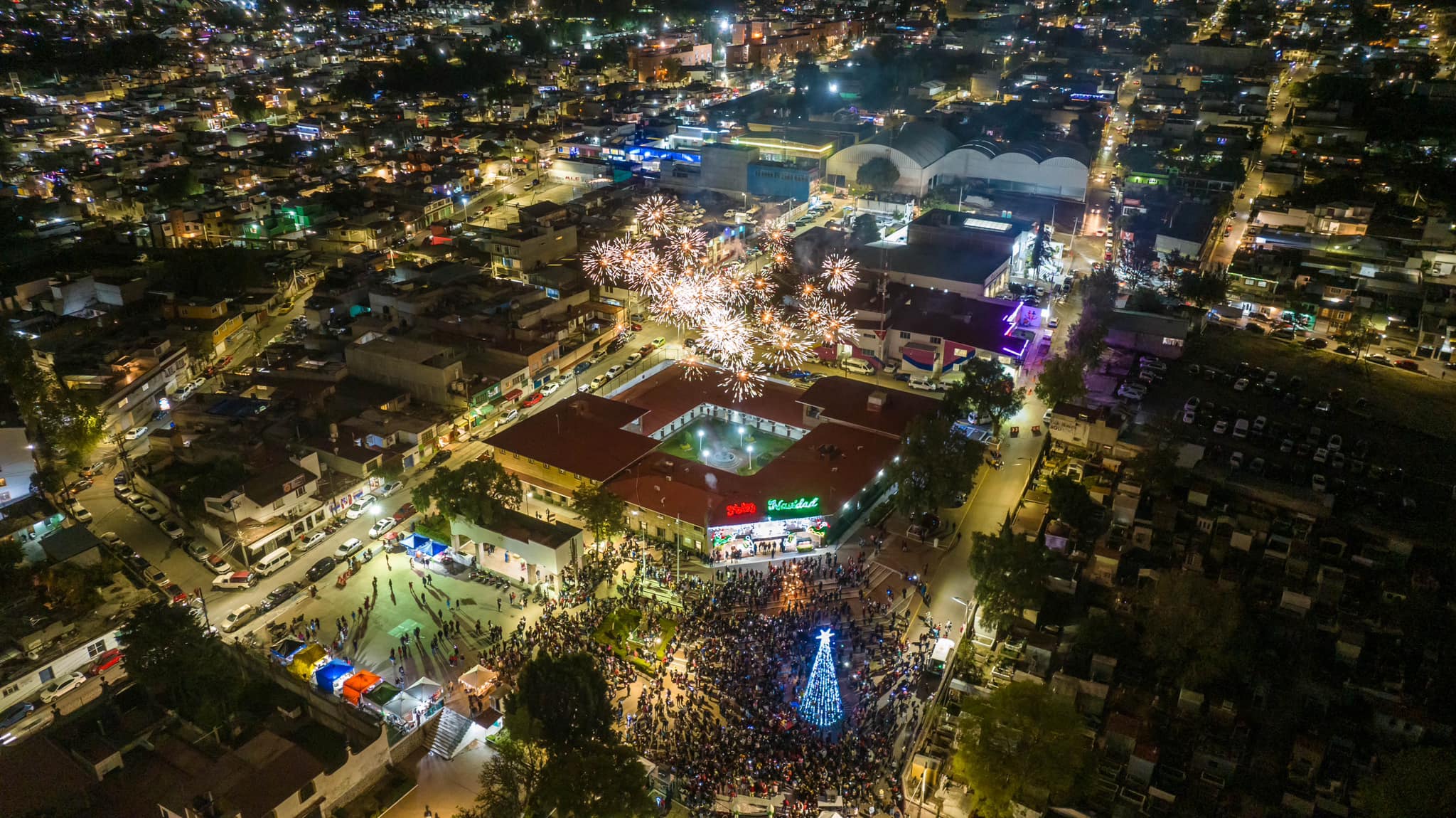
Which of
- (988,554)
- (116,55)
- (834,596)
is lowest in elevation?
(834,596)

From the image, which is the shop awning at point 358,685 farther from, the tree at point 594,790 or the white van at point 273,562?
the white van at point 273,562

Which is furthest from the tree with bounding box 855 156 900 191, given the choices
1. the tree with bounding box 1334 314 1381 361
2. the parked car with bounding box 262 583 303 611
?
the parked car with bounding box 262 583 303 611

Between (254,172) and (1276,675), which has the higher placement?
(254,172)

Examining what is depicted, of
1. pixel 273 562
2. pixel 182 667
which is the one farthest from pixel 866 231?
pixel 182 667

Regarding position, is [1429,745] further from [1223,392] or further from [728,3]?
[728,3]

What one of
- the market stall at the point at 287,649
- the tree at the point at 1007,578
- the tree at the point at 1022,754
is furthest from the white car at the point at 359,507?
the tree at the point at 1022,754

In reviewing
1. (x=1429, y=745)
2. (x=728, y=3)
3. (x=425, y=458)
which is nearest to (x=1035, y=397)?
(x=1429, y=745)

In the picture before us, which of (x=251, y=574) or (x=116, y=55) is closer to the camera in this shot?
(x=251, y=574)
